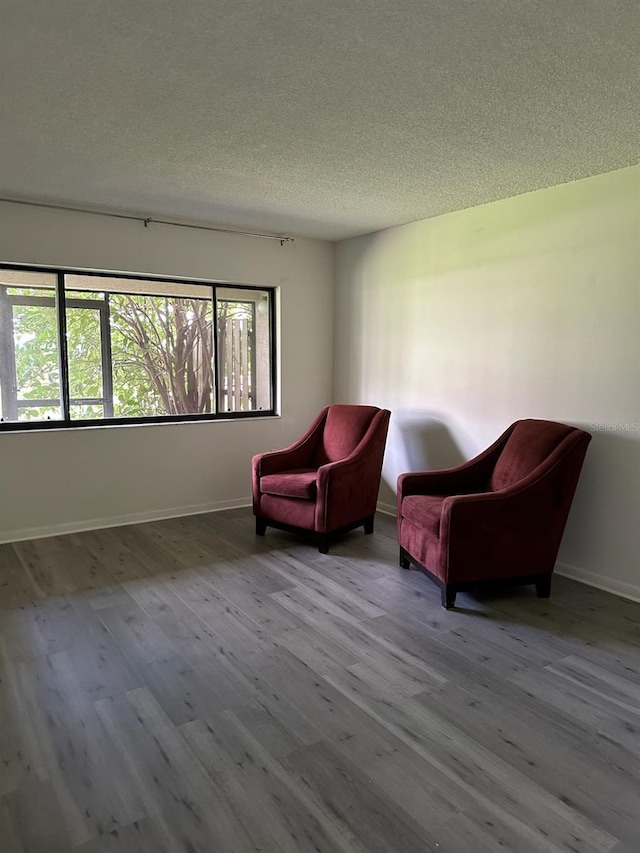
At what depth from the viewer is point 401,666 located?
99.3 inches

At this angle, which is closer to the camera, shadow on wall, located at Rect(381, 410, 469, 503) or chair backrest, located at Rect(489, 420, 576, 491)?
chair backrest, located at Rect(489, 420, 576, 491)

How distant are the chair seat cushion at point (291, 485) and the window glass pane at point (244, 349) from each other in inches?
45.4

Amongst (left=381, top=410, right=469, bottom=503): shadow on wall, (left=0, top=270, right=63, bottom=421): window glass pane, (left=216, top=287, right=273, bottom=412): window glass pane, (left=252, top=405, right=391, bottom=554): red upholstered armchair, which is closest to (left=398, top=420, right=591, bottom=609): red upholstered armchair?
(left=252, top=405, right=391, bottom=554): red upholstered armchair

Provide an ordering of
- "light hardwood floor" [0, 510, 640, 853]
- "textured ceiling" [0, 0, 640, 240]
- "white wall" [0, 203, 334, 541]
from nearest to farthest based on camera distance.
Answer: "light hardwood floor" [0, 510, 640, 853], "textured ceiling" [0, 0, 640, 240], "white wall" [0, 203, 334, 541]

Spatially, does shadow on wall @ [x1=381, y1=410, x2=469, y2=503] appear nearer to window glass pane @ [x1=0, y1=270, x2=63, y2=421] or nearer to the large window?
the large window

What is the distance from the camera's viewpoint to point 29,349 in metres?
4.25

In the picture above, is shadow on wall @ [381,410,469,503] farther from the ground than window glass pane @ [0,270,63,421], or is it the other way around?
window glass pane @ [0,270,63,421]

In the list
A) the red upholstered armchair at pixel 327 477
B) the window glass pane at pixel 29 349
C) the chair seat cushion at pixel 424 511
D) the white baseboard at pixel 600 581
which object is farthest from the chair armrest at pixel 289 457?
the white baseboard at pixel 600 581

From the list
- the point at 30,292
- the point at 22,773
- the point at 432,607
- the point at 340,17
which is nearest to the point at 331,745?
the point at 22,773

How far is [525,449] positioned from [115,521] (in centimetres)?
312

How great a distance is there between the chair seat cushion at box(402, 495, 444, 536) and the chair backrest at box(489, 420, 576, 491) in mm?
414

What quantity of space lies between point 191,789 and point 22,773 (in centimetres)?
56

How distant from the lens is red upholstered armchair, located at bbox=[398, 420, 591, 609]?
10.0 feet

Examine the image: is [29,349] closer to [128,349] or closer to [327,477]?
[128,349]
